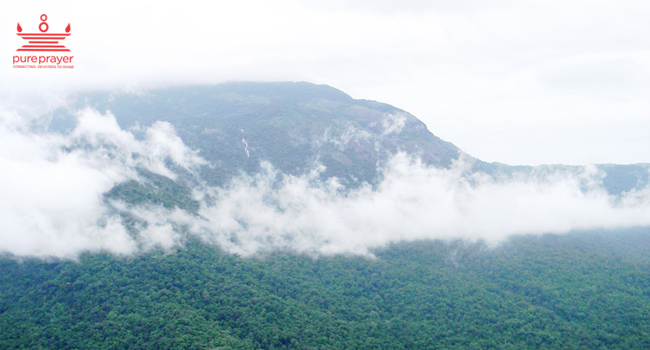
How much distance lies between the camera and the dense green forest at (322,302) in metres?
61.2

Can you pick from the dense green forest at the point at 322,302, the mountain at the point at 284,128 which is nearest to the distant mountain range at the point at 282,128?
the mountain at the point at 284,128

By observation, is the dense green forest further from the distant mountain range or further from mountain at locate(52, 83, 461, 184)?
the distant mountain range

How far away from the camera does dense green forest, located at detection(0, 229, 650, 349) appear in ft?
201

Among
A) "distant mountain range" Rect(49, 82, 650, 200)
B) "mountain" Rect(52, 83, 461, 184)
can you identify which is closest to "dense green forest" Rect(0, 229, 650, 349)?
"mountain" Rect(52, 83, 461, 184)

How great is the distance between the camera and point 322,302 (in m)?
80.4

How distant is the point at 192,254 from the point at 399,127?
95678mm

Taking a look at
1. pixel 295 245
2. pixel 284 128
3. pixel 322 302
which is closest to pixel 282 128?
pixel 284 128

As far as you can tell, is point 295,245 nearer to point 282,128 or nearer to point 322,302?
point 322,302

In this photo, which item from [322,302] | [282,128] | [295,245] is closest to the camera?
[322,302]

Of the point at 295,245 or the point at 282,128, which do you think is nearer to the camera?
the point at 295,245

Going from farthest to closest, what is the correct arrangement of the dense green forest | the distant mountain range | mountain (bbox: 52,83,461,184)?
mountain (bbox: 52,83,461,184) < the distant mountain range < the dense green forest

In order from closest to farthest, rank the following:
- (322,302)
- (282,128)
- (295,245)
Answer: (322,302) < (295,245) < (282,128)

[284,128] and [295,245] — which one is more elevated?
[284,128]

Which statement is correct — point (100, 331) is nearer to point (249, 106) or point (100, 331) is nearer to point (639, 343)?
point (639, 343)
